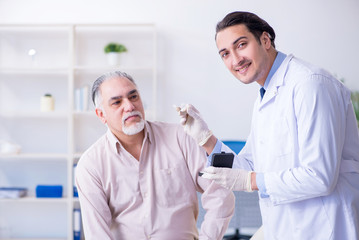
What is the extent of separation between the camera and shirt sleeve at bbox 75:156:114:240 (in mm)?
1718

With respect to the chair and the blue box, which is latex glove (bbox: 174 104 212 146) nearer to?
the chair

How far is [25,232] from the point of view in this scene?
4176mm

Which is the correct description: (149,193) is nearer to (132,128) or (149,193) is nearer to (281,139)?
(132,128)

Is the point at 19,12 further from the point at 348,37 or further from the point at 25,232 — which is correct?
the point at 348,37

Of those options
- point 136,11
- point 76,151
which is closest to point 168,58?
point 136,11

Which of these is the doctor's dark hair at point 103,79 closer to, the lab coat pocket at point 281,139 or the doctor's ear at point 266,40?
the doctor's ear at point 266,40

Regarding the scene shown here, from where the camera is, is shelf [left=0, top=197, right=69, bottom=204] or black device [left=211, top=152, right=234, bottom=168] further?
shelf [left=0, top=197, right=69, bottom=204]

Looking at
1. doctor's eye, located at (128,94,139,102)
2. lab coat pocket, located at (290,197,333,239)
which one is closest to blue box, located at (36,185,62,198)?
doctor's eye, located at (128,94,139,102)

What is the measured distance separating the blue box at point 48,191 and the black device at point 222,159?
8.79 ft

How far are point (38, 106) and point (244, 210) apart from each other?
2099mm

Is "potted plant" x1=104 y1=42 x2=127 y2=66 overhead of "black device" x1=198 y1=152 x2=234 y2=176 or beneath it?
overhead

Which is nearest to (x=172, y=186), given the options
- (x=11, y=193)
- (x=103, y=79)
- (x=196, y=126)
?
(x=196, y=126)

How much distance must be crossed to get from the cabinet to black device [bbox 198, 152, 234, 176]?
2630mm

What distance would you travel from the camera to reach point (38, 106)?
420 centimetres
